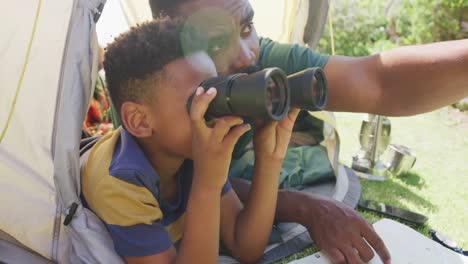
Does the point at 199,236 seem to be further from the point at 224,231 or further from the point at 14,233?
the point at 14,233

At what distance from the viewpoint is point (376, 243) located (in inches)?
47.0

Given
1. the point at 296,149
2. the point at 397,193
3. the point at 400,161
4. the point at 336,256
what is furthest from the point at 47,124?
the point at 400,161

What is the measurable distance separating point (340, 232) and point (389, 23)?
13.2 feet

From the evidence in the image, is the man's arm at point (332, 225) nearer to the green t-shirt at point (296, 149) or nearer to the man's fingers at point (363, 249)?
the man's fingers at point (363, 249)

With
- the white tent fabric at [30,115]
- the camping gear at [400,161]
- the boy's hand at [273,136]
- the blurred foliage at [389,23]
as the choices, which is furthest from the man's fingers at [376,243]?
the blurred foliage at [389,23]

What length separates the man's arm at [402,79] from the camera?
3.99ft

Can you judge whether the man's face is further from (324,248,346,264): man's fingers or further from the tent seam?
(324,248,346,264): man's fingers

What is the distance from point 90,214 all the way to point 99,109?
1461 mm

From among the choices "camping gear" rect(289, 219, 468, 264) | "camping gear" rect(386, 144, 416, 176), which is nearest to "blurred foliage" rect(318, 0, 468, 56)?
"camping gear" rect(386, 144, 416, 176)

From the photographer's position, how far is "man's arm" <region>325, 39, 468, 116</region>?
3.99 feet

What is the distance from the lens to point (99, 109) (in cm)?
234

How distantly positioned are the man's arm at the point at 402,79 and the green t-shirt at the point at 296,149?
89 millimetres

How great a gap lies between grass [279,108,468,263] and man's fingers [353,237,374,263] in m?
0.21

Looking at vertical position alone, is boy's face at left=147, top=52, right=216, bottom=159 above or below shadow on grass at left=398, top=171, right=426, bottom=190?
above
